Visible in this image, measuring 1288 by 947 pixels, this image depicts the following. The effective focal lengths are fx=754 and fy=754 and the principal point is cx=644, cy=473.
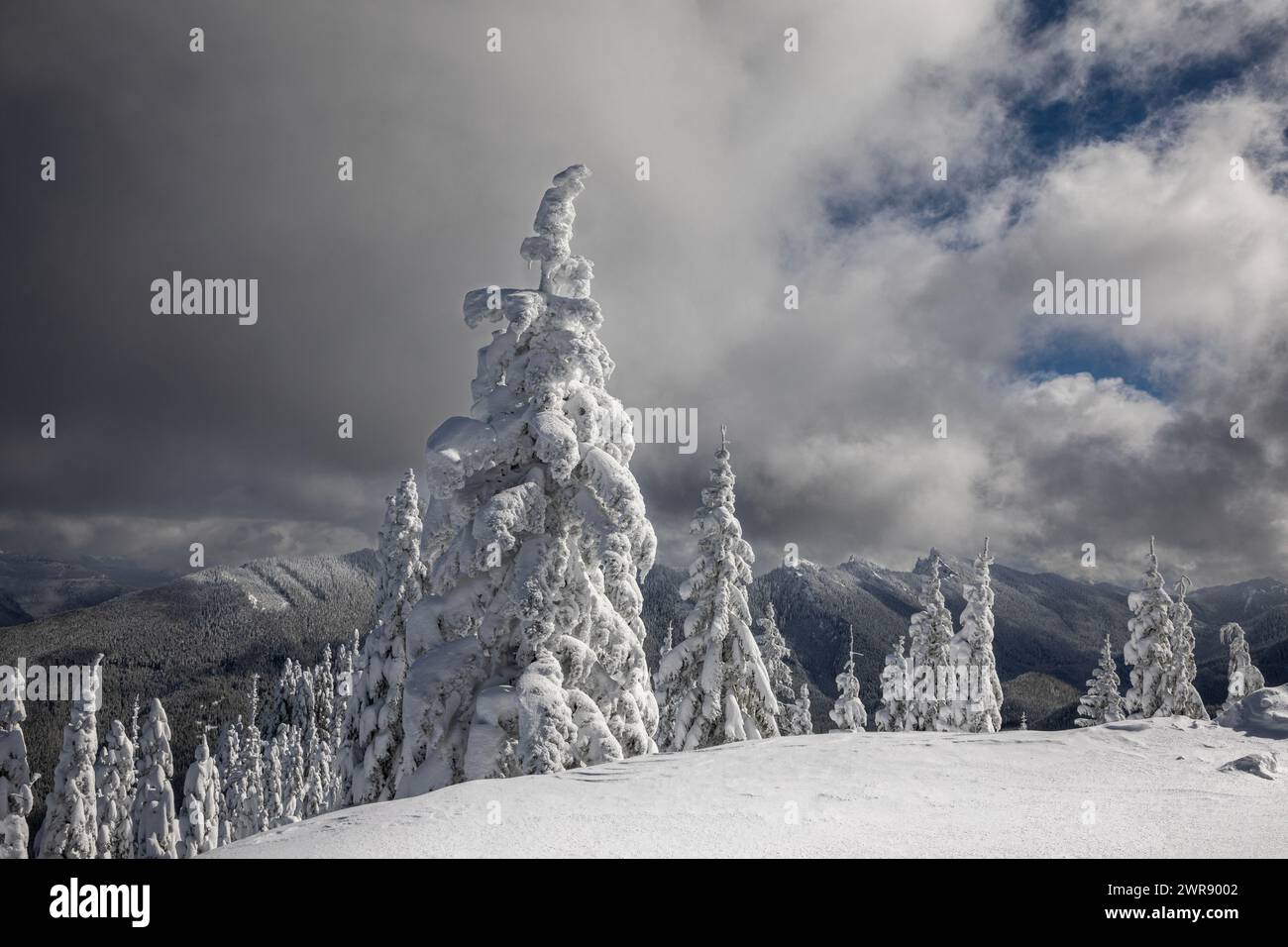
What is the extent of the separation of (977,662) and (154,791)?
4543 centimetres

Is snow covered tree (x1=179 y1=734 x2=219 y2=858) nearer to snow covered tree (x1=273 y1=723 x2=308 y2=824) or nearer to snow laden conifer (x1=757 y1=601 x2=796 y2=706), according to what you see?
snow covered tree (x1=273 y1=723 x2=308 y2=824)

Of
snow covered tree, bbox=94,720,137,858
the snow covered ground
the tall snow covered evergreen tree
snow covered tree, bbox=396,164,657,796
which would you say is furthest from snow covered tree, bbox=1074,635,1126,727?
snow covered tree, bbox=94,720,137,858

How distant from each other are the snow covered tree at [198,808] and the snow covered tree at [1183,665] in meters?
53.8

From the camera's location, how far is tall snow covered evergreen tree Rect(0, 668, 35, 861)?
104 feet

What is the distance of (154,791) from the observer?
42.6m

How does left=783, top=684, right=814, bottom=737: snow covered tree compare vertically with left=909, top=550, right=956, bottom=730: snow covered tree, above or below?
below

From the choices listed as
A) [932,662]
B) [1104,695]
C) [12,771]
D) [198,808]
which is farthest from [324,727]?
[1104,695]

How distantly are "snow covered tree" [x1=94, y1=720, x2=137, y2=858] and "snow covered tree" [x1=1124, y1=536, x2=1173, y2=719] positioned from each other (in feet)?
182

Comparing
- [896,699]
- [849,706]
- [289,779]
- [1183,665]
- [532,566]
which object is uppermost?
[532,566]

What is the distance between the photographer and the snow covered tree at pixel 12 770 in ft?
104

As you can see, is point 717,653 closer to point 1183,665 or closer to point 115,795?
point 1183,665
